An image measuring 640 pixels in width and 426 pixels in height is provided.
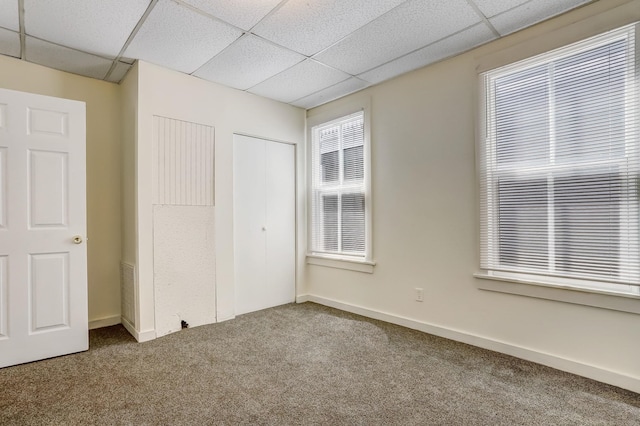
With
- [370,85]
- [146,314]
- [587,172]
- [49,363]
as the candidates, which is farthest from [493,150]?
[49,363]

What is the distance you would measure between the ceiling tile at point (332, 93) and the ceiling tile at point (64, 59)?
208 cm

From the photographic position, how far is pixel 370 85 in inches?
144

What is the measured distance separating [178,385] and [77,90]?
3.03 m

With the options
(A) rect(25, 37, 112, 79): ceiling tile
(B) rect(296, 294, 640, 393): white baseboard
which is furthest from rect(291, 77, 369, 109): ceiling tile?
(B) rect(296, 294, 640, 393): white baseboard

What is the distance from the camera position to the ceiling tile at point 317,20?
2.27 meters

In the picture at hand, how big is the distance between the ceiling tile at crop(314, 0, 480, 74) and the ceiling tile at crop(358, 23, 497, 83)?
0.09m

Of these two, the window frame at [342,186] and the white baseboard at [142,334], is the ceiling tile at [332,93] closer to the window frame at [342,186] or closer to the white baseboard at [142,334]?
the window frame at [342,186]

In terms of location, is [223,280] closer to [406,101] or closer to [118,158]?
[118,158]

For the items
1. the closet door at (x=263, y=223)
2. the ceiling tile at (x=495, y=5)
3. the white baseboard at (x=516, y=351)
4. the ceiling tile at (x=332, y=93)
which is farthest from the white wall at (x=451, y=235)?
the closet door at (x=263, y=223)

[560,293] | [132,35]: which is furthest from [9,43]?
[560,293]

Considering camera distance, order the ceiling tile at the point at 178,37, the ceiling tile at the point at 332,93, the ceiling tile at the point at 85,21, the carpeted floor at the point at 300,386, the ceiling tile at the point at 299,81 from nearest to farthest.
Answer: the carpeted floor at the point at 300,386
the ceiling tile at the point at 85,21
the ceiling tile at the point at 178,37
the ceiling tile at the point at 299,81
the ceiling tile at the point at 332,93

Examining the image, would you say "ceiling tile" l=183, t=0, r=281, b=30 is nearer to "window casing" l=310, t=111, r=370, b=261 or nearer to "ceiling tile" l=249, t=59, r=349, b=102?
"ceiling tile" l=249, t=59, r=349, b=102

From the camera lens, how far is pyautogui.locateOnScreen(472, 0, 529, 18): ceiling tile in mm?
2242

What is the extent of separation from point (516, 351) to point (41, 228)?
153 inches
